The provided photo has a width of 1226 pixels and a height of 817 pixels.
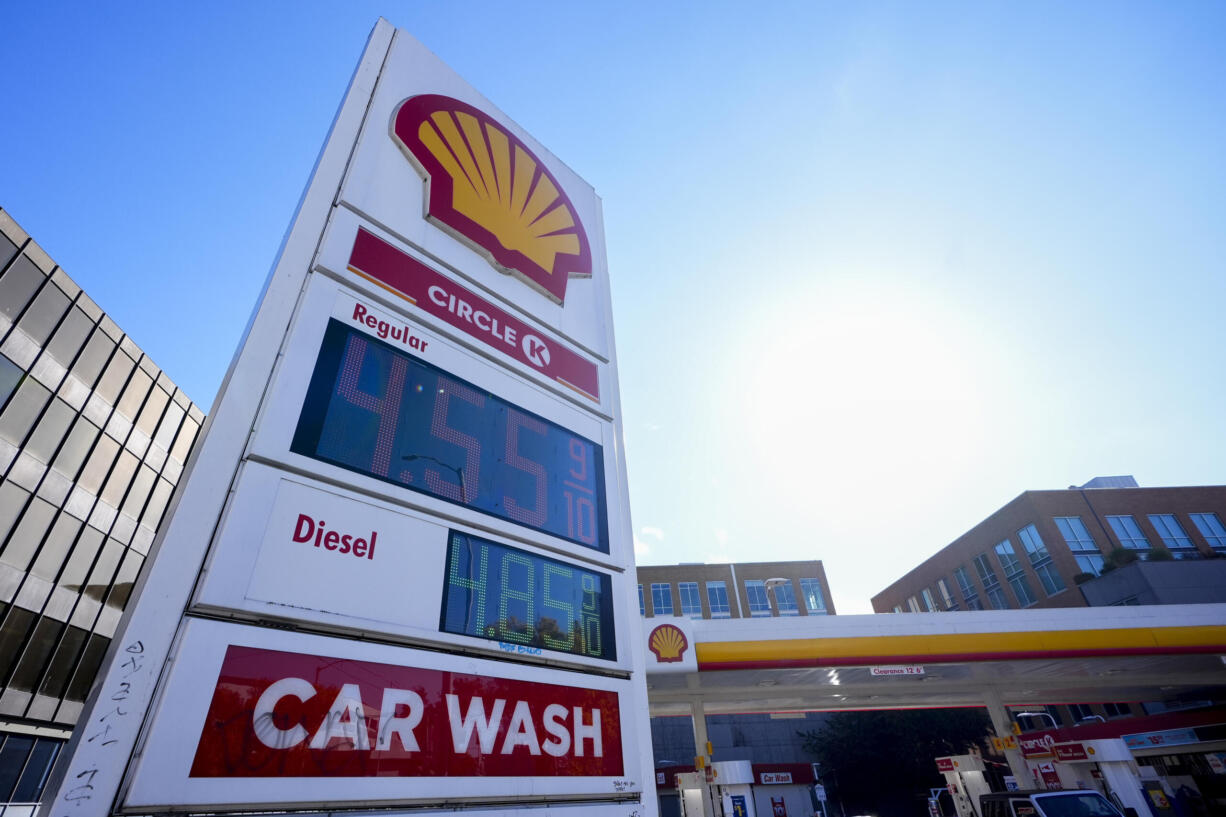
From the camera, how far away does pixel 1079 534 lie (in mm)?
38375

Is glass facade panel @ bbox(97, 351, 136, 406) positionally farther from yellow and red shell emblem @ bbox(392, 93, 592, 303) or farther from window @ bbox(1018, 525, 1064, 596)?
window @ bbox(1018, 525, 1064, 596)

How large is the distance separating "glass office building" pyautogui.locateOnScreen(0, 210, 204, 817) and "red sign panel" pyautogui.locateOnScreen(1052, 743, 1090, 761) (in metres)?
29.0

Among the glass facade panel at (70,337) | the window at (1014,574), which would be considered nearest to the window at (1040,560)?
the window at (1014,574)

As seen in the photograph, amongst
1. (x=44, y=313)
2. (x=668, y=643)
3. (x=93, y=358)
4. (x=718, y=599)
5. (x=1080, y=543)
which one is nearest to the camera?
(x=668, y=643)

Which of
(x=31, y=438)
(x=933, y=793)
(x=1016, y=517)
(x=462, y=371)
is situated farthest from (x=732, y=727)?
(x=462, y=371)

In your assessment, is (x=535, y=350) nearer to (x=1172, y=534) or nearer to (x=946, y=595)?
(x=1172, y=534)

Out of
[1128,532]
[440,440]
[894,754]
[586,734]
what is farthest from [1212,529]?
[440,440]

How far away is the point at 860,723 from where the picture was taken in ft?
118

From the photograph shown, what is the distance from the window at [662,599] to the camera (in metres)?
45.4

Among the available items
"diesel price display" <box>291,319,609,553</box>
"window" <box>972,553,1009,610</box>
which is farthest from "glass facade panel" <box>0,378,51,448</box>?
"window" <box>972,553,1009,610</box>

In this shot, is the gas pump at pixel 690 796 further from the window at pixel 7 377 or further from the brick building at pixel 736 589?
the brick building at pixel 736 589

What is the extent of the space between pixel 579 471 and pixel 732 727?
133ft

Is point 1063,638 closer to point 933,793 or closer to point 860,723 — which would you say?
point 933,793

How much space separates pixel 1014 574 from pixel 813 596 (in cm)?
1361
